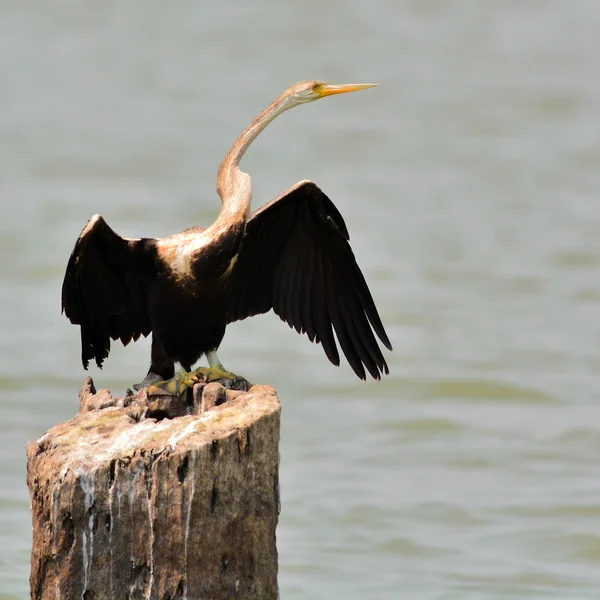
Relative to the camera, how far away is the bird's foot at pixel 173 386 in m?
6.27

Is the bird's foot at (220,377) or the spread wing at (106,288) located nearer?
the bird's foot at (220,377)

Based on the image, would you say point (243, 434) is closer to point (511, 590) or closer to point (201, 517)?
point (201, 517)

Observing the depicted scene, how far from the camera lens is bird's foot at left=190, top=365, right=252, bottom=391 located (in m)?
6.67

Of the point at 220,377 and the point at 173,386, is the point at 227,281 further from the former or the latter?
the point at 173,386

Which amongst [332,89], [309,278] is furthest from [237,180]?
[332,89]

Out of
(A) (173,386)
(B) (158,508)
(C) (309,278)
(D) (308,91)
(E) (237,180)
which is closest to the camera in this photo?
(B) (158,508)

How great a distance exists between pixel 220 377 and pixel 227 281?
527 mm

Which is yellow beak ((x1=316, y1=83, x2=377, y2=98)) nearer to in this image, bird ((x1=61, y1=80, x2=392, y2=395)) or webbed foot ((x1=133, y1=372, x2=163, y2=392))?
bird ((x1=61, y1=80, x2=392, y2=395))

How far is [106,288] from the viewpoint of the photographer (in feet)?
24.1

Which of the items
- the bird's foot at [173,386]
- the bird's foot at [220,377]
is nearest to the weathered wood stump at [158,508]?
the bird's foot at [173,386]

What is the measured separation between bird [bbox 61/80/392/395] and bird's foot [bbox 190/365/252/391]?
0.03 ft

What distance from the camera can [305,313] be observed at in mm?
7684

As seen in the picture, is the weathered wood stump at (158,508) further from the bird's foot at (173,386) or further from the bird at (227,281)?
the bird at (227,281)

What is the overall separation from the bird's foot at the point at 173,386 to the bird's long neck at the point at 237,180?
2.90ft
